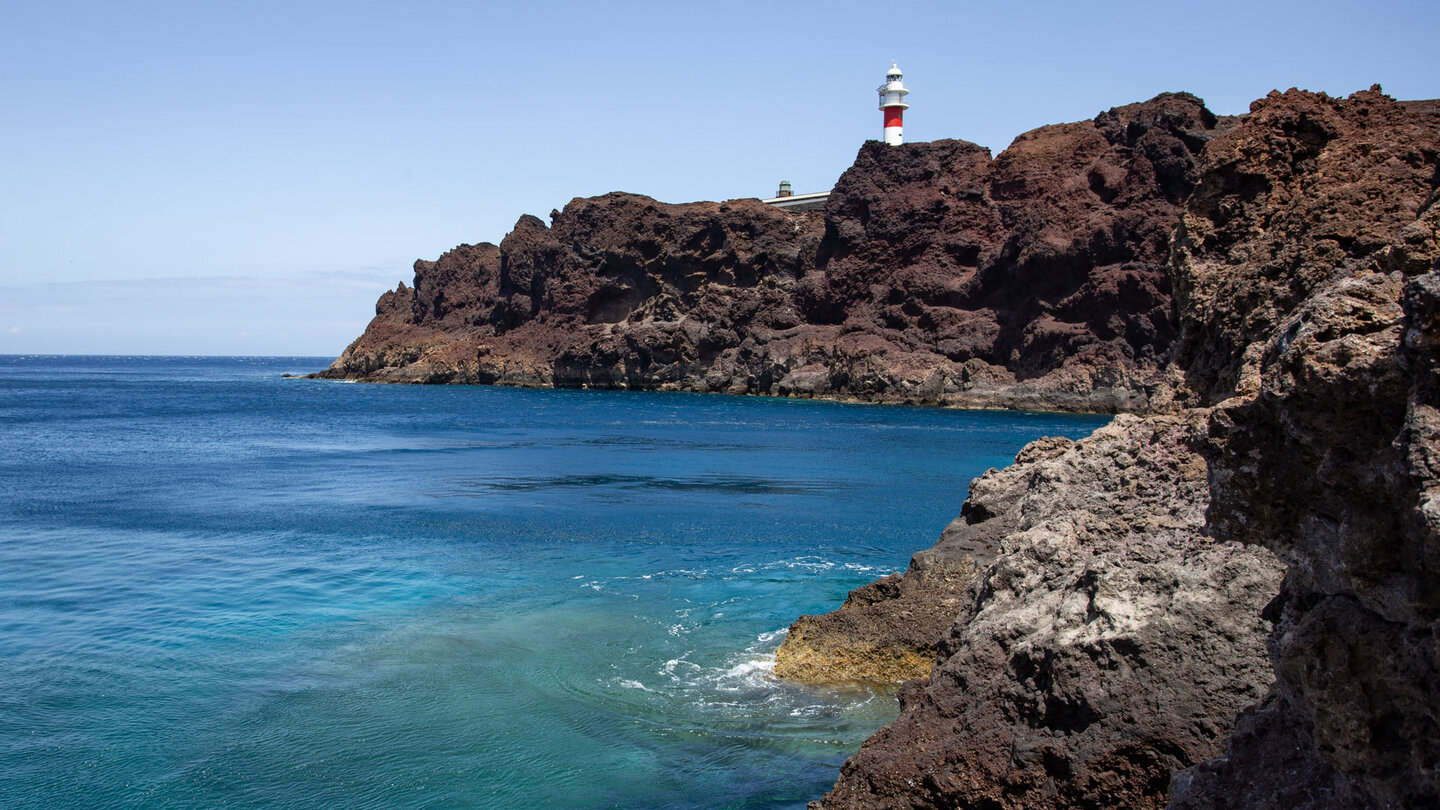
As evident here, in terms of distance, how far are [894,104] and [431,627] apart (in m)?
71.5

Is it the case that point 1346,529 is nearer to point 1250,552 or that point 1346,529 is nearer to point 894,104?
point 1250,552

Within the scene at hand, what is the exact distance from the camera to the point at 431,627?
10.1 meters

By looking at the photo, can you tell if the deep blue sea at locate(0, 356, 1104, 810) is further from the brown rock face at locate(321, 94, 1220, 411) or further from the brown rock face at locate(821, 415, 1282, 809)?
the brown rock face at locate(321, 94, 1220, 411)

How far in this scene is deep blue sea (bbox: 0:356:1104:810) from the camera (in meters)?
6.47

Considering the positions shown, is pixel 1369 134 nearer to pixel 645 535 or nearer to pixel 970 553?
pixel 970 553

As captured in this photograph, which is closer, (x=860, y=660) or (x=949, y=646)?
(x=949, y=646)

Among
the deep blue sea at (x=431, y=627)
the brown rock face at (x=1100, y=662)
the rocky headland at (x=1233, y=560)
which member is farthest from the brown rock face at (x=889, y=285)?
the brown rock face at (x=1100, y=662)

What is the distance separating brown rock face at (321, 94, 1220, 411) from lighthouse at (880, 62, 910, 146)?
150 inches

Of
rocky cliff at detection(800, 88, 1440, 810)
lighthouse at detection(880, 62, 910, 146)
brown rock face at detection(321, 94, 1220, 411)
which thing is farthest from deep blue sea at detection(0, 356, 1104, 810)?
lighthouse at detection(880, 62, 910, 146)

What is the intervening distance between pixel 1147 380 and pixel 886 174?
28306mm

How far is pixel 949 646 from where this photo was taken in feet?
18.3

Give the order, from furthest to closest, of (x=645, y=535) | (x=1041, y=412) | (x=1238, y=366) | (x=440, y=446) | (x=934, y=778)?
(x=1041, y=412)
(x=440, y=446)
(x=645, y=535)
(x=1238, y=366)
(x=934, y=778)

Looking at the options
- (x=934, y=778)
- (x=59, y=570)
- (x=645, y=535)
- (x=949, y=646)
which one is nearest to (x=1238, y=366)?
(x=949, y=646)

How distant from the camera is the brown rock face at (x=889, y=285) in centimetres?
5381
